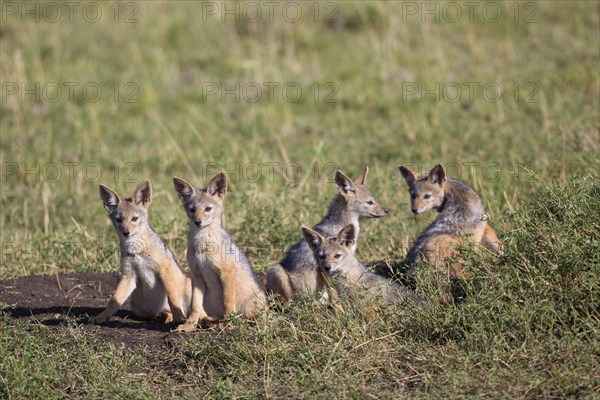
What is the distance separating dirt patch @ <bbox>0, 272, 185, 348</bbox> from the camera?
7.99m

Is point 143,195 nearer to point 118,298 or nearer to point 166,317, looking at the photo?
point 118,298

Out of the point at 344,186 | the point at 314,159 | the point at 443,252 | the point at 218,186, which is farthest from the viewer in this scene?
the point at 314,159

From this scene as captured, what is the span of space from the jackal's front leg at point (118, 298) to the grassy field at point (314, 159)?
1.76ft

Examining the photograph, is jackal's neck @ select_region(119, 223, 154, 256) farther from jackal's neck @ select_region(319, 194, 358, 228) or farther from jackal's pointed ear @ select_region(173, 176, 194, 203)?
jackal's neck @ select_region(319, 194, 358, 228)

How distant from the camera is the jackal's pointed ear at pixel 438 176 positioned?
375 inches

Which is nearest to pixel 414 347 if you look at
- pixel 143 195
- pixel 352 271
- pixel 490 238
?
pixel 352 271

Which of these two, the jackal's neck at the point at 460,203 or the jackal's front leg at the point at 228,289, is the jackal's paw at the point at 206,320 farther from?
the jackal's neck at the point at 460,203

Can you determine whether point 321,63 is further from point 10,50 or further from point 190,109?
point 10,50

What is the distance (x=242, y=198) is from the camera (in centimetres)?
1067

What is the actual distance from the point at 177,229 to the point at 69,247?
3.72ft

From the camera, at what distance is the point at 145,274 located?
851 centimetres

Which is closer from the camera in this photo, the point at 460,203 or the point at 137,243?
the point at 137,243

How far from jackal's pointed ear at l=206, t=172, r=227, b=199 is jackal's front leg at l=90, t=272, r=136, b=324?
100cm

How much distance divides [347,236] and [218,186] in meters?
1.20
